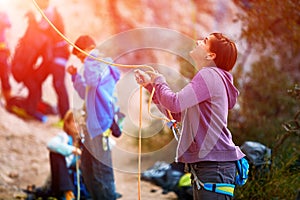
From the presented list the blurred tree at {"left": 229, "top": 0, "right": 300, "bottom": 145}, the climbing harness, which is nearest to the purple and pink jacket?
the climbing harness

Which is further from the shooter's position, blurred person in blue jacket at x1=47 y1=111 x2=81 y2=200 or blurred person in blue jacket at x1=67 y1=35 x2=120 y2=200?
blurred person in blue jacket at x1=47 y1=111 x2=81 y2=200

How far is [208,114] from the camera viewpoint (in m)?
3.05

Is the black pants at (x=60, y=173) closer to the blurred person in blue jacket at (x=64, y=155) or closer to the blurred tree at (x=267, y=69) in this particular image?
the blurred person in blue jacket at (x=64, y=155)

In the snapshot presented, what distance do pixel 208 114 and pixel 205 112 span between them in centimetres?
2

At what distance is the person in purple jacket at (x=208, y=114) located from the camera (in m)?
3.03

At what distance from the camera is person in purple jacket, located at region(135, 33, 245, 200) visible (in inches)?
119

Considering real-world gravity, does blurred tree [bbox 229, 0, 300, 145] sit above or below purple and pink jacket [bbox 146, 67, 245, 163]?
above

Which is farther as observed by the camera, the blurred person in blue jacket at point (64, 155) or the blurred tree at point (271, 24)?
the blurred tree at point (271, 24)

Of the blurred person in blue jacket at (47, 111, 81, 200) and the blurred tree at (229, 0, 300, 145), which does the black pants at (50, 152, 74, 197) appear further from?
the blurred tree at (229, 0, 300, 145)

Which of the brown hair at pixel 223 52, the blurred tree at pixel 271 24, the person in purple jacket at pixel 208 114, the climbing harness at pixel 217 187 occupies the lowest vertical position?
the climbing harness at pixel 217 187

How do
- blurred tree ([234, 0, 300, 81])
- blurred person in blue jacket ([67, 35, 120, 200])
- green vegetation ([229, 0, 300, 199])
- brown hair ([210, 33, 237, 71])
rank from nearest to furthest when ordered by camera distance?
1. brown hair ([210, 33, 237, 71])
2. blurred person in blue jacket ([67, 35, 120, 200])
3. green vegetation ([229, 0, 300, 199])
4. blurred tree ([234, 0, 300, 81])

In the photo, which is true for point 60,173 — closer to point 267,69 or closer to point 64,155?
point 64,155

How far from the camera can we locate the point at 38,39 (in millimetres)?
7078

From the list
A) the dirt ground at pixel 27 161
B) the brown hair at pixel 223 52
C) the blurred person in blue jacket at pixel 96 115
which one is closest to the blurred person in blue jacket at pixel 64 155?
the dirt ground at pixel 27 161
